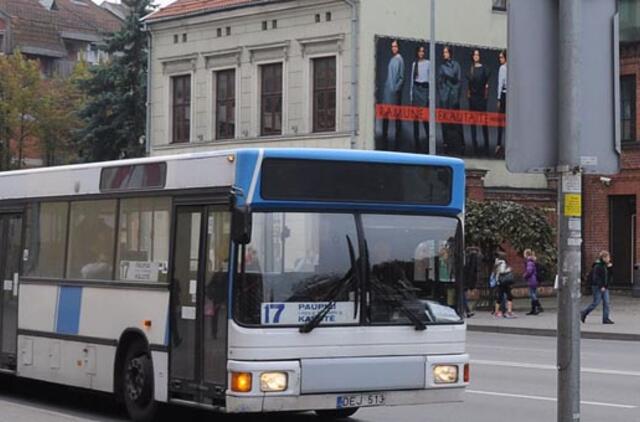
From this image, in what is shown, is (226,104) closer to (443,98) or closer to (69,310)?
(443,98)

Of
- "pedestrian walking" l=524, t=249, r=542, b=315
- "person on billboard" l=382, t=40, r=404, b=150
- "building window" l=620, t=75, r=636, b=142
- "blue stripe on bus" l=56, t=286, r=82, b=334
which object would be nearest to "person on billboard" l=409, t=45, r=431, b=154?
"person on billboard" l=382, t=40, r=404, b=150

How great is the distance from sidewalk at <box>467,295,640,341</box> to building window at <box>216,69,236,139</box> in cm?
1243

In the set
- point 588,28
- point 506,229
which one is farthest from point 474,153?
point 588,28

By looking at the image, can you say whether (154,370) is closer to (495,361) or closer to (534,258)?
(495,361)

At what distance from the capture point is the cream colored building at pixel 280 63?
38.8m

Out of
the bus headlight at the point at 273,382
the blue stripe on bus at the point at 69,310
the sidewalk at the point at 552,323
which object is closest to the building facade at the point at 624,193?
the sidewalk at the point at 552,323

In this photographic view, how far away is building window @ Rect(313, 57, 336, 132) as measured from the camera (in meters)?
39.6

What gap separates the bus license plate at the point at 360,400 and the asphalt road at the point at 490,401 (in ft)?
6.16

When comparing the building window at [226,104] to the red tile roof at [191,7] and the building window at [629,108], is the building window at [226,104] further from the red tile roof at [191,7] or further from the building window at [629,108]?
the building window at [629,108]

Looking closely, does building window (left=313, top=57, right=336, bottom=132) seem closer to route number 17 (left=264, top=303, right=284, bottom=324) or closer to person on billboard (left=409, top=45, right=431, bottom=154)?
person on billboard (left=409, top=45, right=431, bottom=154)

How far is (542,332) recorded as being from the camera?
27.6m

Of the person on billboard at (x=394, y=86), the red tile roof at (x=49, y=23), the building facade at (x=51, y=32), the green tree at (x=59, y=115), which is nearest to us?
the person on billboard at (x=394, y=86)

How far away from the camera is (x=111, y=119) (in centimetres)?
5438

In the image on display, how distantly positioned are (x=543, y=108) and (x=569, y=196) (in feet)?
1.69
